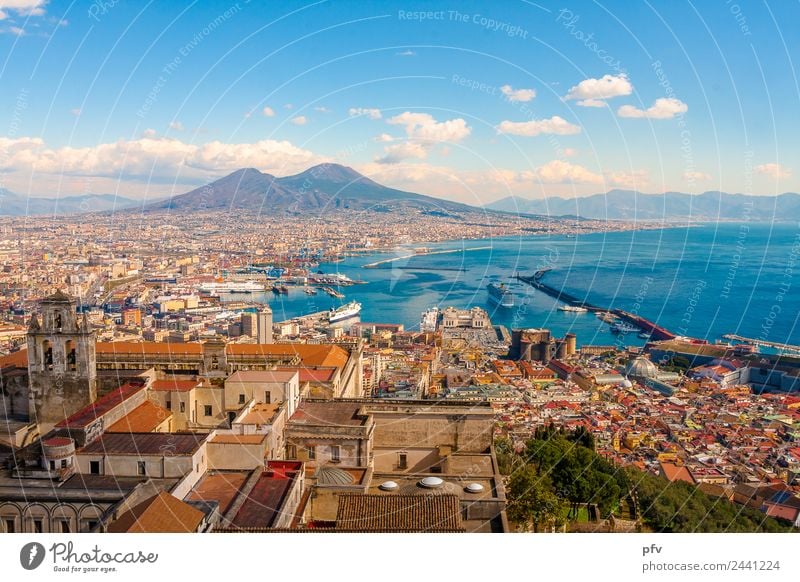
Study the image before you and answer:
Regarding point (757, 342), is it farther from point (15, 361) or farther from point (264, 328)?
point (15, 361)

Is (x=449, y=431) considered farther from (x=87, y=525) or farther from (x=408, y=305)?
(x=408, y=305)

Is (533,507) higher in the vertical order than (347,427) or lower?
lower

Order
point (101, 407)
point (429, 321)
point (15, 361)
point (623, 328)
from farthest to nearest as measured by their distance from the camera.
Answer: point (623, 328), point (429, 321), point (15, 361), point (101, 407)

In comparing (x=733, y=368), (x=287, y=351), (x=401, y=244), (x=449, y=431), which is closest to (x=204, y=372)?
(x=287, y=351)

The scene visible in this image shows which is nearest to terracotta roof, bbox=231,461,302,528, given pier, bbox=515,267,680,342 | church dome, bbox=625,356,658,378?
church dome, bbox=625,356,658,378

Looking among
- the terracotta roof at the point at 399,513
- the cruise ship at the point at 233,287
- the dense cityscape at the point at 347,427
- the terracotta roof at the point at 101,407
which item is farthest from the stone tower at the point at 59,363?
the cruise ship at the point at 233,287

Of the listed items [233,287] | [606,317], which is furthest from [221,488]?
[233,287]
